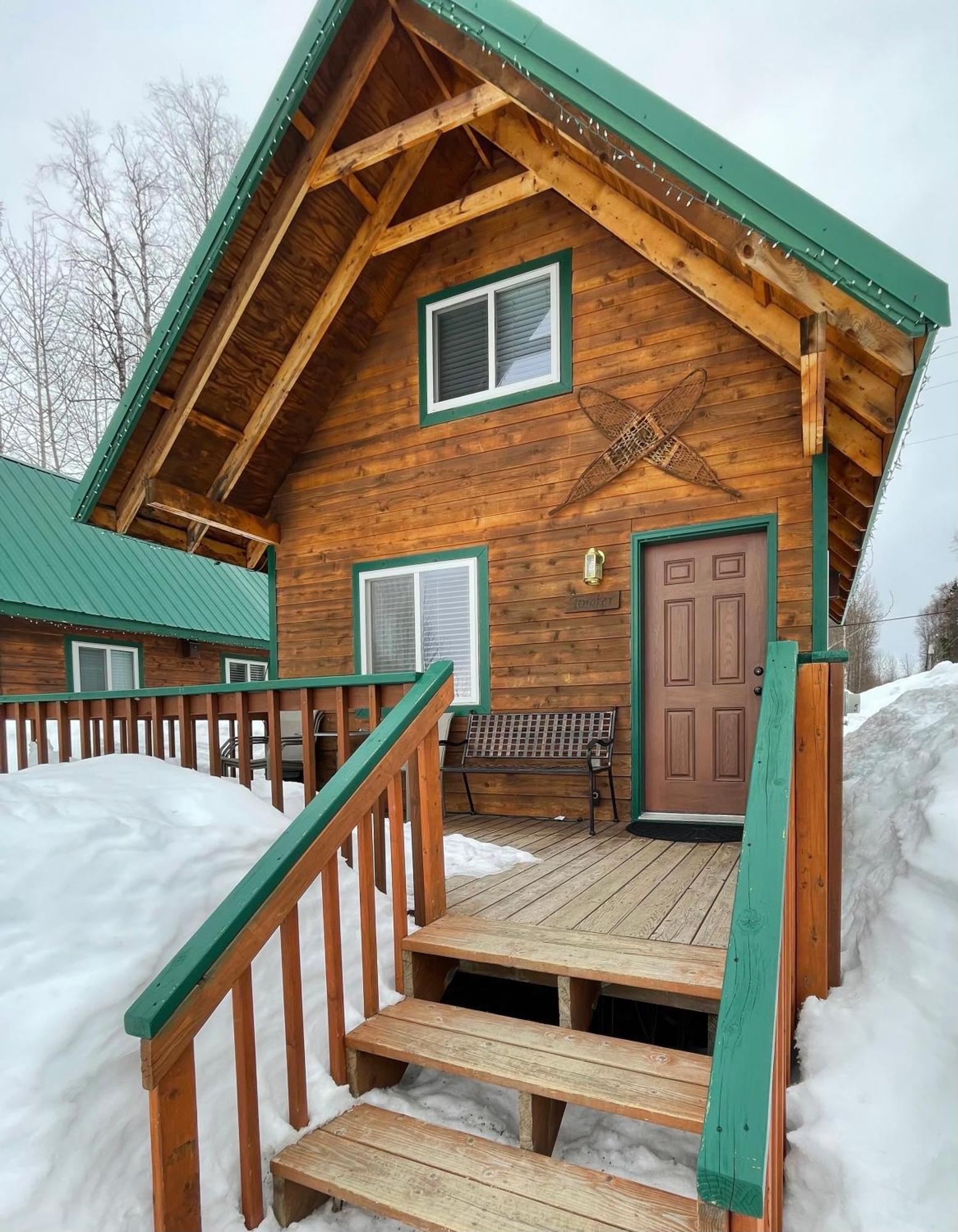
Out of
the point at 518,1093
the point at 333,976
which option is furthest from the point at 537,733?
the point at 518,1093

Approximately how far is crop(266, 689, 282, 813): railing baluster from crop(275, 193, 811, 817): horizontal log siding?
93.0 inches

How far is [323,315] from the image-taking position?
530 cm

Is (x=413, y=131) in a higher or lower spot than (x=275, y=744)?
higher

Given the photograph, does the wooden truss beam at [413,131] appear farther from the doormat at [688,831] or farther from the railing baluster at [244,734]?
the doormat at [688,831]

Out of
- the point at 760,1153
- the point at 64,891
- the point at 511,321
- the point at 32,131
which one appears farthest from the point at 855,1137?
the point at 32,131

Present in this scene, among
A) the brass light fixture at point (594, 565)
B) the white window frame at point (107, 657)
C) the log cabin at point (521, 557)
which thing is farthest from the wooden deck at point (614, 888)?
the white window frame at point (107, 657)

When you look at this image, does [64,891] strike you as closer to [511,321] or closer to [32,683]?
[511,321]

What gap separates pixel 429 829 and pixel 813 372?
9.75ft

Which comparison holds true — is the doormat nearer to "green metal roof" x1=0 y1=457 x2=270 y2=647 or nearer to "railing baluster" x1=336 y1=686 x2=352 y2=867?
"railing baluster" x1=336 y1=686 x2=352 y2=867

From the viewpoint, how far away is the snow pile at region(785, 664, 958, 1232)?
5.26ft

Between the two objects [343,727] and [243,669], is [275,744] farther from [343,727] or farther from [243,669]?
[243,669]

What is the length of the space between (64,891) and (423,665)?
369 centimetres

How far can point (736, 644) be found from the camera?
4512 mm

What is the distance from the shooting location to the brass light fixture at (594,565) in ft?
15.8
